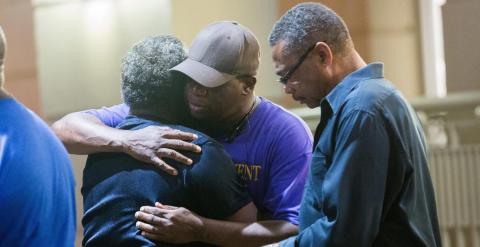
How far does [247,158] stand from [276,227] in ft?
0.67

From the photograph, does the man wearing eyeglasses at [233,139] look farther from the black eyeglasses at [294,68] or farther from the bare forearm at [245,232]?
the black eyeglasses at [294,68]

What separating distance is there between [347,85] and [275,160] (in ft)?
1.17

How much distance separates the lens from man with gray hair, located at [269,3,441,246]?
155cm

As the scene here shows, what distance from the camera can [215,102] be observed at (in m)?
1.99

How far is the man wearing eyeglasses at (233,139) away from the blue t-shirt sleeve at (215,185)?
33mm

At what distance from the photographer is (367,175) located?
155cm

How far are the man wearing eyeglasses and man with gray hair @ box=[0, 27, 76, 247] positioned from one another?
345 mm

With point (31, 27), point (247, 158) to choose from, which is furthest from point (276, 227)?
point (31, 27)

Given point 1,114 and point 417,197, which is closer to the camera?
point 1,114

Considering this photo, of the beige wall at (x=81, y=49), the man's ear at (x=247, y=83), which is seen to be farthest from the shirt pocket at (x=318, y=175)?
the beige wall at (x=81, y=49)

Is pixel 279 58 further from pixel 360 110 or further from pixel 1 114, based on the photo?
pixel 1 114

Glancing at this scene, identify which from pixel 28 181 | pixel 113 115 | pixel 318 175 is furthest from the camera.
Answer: pixel 113 115

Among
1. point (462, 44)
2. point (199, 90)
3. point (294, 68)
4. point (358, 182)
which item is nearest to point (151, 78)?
point (199, 90)

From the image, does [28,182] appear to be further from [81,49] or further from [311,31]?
[81,49]
